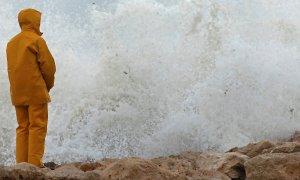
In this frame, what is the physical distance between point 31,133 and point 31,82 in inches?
17.7

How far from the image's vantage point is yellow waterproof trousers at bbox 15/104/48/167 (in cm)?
464

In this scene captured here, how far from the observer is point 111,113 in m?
7.52

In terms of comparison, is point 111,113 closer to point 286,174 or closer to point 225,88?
point 225,88

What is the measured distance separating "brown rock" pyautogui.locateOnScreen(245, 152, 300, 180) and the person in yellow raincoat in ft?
6.69

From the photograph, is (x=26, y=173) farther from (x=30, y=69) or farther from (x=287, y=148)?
(x=287, y=148)

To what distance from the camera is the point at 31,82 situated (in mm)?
4617

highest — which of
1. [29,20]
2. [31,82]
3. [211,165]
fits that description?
[29,20]

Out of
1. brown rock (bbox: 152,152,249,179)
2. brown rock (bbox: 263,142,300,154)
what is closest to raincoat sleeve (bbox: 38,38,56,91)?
brown rock (bbox: 152,152,249,179)

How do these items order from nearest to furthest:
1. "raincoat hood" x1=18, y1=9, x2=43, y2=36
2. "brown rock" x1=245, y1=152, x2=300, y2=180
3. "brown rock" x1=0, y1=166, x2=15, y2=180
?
1. "brown rock" x1=0, y1=166, x2=15, y2=180
2. "brown rock" x1=245, y1=152, x2=300, y2=180
3. "raincoat hood" x1=18, y1=9, x2=43, y2=36

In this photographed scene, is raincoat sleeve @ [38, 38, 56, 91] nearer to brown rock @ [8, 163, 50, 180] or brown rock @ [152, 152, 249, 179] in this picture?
brown rock @ [152, 152, 249, 179]

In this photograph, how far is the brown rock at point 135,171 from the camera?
3287 millimetres

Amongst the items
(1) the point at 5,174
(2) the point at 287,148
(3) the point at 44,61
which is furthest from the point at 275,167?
(3) the point at 44,61

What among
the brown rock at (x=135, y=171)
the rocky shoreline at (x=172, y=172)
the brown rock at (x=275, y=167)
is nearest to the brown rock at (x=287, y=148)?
the rocky shoreline at (x=172, y=172)

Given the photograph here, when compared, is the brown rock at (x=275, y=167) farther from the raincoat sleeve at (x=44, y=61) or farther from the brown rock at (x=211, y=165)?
the raincoat sleeve at (x=44, y=61)
